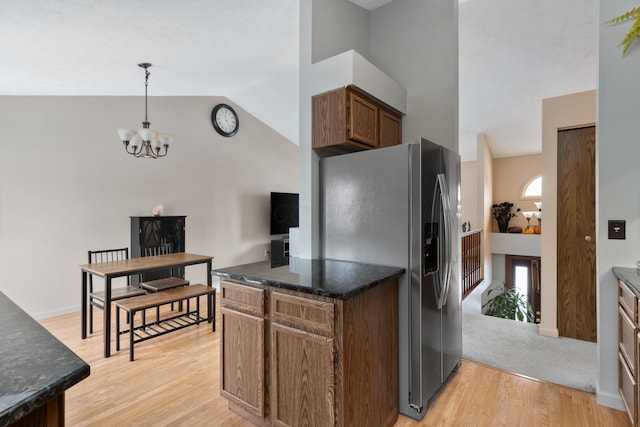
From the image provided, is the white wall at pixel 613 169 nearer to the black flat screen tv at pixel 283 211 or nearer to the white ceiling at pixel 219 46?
the white ceiling at pixel 219 46

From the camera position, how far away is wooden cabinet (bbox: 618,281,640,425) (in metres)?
1.66

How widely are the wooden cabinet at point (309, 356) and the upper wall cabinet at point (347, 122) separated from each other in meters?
1.03

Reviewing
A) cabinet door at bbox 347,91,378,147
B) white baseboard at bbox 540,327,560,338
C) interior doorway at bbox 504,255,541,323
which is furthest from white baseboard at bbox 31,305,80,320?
interior doorway at bbox 504,255,541,323

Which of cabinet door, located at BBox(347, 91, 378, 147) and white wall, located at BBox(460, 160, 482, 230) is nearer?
cabinet door, located at BBox(347, 91, 378, 147)

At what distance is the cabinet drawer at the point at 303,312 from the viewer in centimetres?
160

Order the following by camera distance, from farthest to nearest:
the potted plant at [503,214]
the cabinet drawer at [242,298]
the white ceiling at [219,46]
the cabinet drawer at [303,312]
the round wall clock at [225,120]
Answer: the potted plant at [503,214], the round wall clock at [225,120], the white ceiling at [219,46], the cabinet drawer at [242,298], the cabinet drawer at [303,312]

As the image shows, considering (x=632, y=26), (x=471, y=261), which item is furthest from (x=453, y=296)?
(x=471, y=261)

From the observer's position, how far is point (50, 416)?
77 centimetres

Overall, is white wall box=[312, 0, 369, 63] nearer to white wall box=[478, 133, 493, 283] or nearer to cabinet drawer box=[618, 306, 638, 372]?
cabinet drawer box=[618, 306, 638, 372]

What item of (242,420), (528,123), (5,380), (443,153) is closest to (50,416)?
(5,380)

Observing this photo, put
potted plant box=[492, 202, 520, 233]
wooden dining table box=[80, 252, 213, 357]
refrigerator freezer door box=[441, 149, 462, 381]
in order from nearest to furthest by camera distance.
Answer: refrigerator freezer door box=[441, 149, 462, 381]
wooden dining table box=[80, 252, 213, 357]
potted plant box=[492, 202, 520, 233]

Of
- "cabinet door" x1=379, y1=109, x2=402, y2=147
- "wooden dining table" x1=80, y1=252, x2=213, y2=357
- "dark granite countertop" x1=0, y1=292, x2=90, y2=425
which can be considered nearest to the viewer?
"dark granite countertop" x1=0, y1=292, x2=90, y2=425

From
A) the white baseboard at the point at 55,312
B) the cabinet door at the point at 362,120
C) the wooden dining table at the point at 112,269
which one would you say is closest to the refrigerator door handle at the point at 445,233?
the cabinet door at the point at 362,120

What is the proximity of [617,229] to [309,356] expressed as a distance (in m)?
2.06
